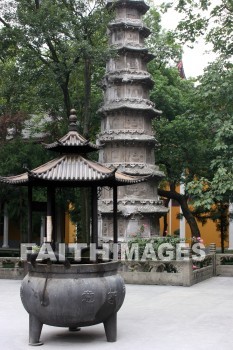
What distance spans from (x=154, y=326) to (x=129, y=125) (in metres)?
13.8

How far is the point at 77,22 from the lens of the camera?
2102cm

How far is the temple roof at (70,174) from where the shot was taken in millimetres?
9234

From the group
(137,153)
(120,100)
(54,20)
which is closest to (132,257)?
(137,153)

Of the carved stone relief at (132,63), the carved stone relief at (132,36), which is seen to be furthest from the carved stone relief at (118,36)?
the carved stone relief at (132,63)

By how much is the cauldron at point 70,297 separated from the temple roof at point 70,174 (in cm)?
148

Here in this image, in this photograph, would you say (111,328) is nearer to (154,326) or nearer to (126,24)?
(154,326)

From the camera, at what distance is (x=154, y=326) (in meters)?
10.1

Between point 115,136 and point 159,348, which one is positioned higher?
point 115,136

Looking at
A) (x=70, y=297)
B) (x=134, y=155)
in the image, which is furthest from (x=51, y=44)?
(x=70, y=297)

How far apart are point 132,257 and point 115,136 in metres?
6.19

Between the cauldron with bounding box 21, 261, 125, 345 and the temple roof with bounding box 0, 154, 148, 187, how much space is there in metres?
1.48

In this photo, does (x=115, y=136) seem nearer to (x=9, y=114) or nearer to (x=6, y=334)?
(x=9, y=114)

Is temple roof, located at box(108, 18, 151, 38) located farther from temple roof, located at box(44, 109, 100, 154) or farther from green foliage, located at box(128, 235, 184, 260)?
temple roof, located at box(44, 109, 100, 154)

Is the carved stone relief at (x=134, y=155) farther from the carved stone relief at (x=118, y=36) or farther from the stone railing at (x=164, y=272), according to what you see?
the stone railing at (x=164, y=272)
